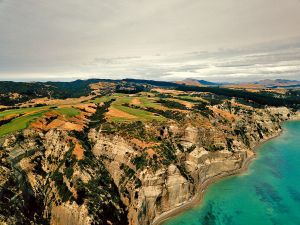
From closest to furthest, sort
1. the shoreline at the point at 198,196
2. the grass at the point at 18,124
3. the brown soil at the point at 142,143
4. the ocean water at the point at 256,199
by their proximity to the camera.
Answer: the ocean water at the point at 256,199
the shoreline at the point at 198,196
the grass at the point at 18,124
the brown soil at the point at 142,143

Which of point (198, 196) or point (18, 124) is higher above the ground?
point (18, 124)

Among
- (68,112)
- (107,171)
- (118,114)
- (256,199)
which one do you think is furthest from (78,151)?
(256,199)

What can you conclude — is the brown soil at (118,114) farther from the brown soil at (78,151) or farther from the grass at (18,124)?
the brown soil at (78,151)

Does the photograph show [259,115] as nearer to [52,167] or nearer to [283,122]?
[283,122]

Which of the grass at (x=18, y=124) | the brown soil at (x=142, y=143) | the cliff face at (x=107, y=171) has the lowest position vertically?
the cliff face at (x=107, y=171)

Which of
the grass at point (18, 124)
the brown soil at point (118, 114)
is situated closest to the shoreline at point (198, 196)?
the brown soil at point (118, 114)

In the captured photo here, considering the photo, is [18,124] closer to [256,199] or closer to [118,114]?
[118,114]

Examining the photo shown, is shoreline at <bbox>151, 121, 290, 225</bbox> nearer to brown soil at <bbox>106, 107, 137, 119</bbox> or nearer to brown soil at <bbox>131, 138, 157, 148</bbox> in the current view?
brown soil at <bbox>131, 138, 157, 148</bbox>
